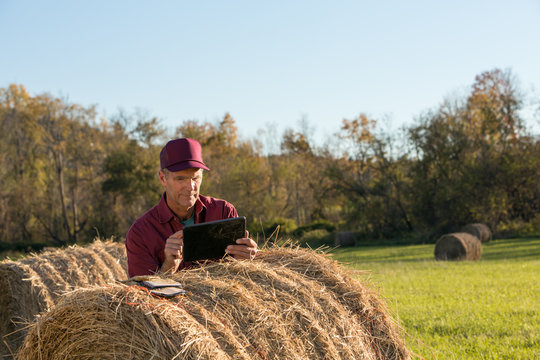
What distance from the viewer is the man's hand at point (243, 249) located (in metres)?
3.99

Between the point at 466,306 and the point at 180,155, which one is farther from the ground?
the point at 180,155

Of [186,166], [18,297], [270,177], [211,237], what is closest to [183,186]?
[186,166]

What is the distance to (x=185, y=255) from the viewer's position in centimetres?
371

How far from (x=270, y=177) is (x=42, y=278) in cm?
3842

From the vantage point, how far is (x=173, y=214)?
4.36m

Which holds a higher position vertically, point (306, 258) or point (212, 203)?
point (212, 203)

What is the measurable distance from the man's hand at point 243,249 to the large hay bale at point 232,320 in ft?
0.34

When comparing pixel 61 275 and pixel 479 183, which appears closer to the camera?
pixel 61 275

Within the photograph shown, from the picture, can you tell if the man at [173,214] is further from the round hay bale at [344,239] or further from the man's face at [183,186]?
the round hay bale at [344,239]

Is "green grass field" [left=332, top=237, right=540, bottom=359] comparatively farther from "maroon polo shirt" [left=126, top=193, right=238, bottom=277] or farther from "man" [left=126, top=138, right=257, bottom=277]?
"maroon polo shirt" [left=126, top=193, right=238, bottom=277]

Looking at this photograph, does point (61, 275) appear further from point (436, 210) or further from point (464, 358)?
point (436, 210)

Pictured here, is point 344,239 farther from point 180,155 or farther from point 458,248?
point 180,155

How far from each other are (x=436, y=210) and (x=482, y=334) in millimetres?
31985

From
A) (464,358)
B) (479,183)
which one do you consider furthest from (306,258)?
(479,183)
